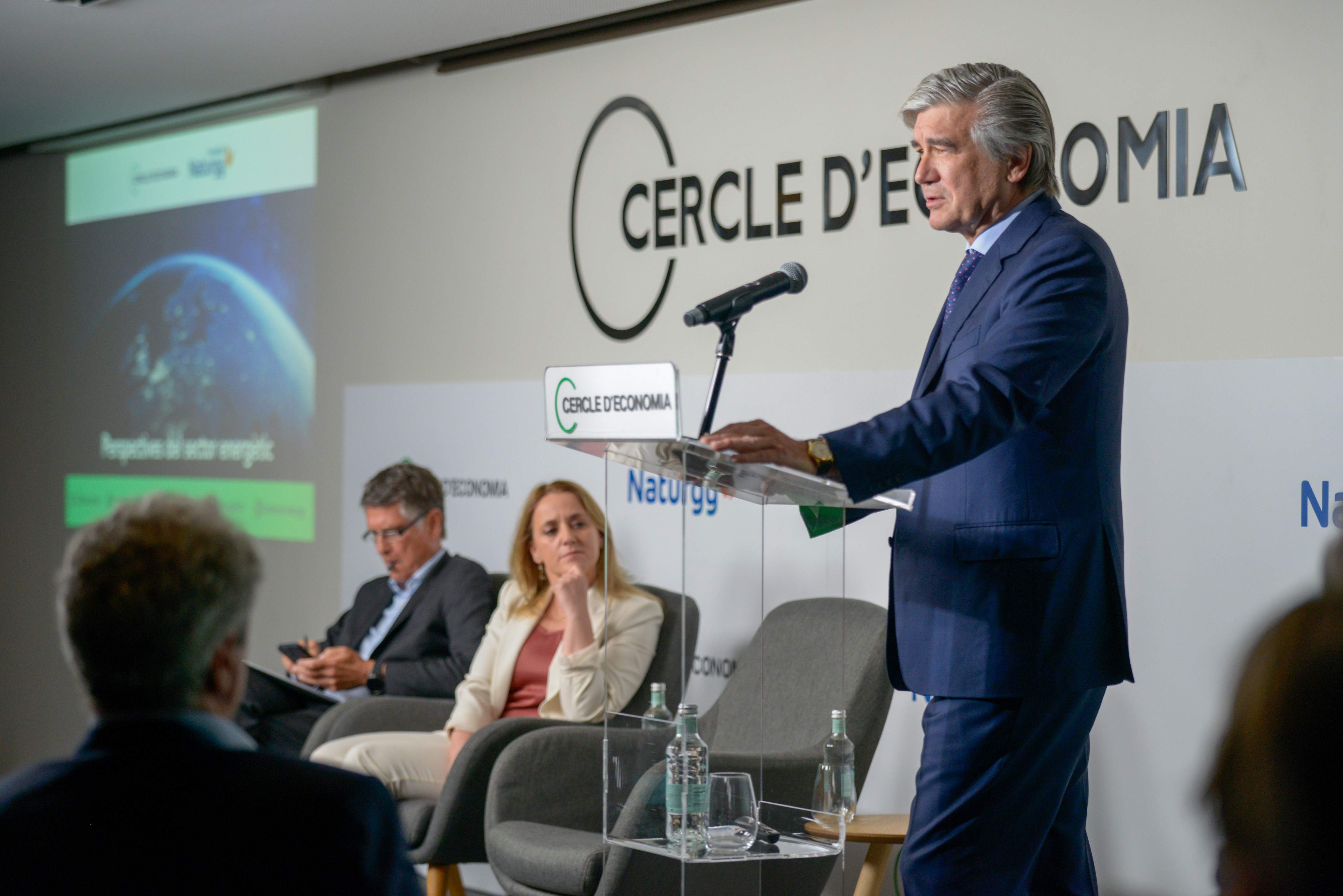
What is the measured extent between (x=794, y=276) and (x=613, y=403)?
45 centimetres

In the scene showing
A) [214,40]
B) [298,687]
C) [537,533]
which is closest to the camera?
[537,533]

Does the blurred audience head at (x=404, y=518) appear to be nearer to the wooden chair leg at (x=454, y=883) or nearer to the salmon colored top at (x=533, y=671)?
the salmon colored top at (x=533, y=671)

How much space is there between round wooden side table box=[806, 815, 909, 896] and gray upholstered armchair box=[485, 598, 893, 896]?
128 mm

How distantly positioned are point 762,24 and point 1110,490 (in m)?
2.67

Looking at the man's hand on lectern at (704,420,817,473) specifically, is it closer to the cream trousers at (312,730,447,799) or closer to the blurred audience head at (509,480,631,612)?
the blurred audience head at (509,480,631,612)

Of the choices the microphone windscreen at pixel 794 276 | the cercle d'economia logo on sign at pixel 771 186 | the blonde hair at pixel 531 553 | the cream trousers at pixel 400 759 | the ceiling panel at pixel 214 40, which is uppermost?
the ceiling panel at pixel 214 40

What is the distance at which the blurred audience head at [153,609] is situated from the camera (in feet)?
3.72

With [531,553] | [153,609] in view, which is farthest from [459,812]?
[153,609]

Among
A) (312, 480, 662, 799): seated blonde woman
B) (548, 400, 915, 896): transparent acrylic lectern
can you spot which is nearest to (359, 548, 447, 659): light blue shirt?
(312, 480, 662, 799): seated blonde woman

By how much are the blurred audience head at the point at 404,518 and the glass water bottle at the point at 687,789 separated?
8.13ft

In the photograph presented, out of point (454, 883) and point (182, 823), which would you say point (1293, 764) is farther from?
point (454, 883)

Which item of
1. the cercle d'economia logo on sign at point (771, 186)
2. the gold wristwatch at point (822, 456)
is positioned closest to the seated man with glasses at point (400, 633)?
the cercle d'economia logo on sign at point (771, 186)

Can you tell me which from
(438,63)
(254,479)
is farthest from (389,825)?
(254,479)

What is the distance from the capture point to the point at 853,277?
13.5ft
